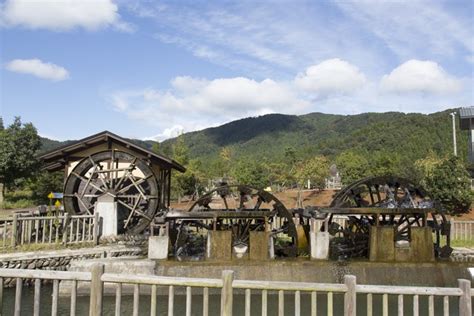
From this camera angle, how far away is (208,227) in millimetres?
12641

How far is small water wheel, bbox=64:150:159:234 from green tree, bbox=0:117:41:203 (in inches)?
707

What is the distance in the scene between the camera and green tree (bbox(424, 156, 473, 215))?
23.9 meters

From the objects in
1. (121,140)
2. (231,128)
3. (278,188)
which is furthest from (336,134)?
(121,140)

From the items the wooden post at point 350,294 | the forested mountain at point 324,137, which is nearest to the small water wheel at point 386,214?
the wooden post at point 350,294

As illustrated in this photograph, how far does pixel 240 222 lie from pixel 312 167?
80.2 feet

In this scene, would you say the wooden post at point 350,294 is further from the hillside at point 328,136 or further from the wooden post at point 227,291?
the hillside at point 328,136

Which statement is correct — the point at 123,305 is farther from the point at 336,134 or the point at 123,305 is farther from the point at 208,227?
the point at 336,134

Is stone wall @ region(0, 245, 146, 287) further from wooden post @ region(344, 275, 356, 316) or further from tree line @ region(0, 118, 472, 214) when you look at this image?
tree line @ region(0, 118, 472, 214)

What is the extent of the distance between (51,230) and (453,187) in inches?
852

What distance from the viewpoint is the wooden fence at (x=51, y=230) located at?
1209 centimetres

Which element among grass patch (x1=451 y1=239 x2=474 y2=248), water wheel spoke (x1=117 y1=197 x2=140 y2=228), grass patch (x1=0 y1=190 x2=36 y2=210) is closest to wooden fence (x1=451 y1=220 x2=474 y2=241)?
grass patch (x1=451 y1=239 x2=474 y2=248)

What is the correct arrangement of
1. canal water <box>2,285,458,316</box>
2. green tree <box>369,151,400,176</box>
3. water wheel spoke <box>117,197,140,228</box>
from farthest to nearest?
green tree <box>369,151,400,176</box> → water wheel spoke <box>117,197,140,228</box> → canal water <box>2,285,458,316</box>

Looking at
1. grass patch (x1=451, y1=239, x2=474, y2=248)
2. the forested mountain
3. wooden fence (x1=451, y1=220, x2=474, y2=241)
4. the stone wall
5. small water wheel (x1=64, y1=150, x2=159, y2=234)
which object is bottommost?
the stone wall

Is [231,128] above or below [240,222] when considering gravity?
above
